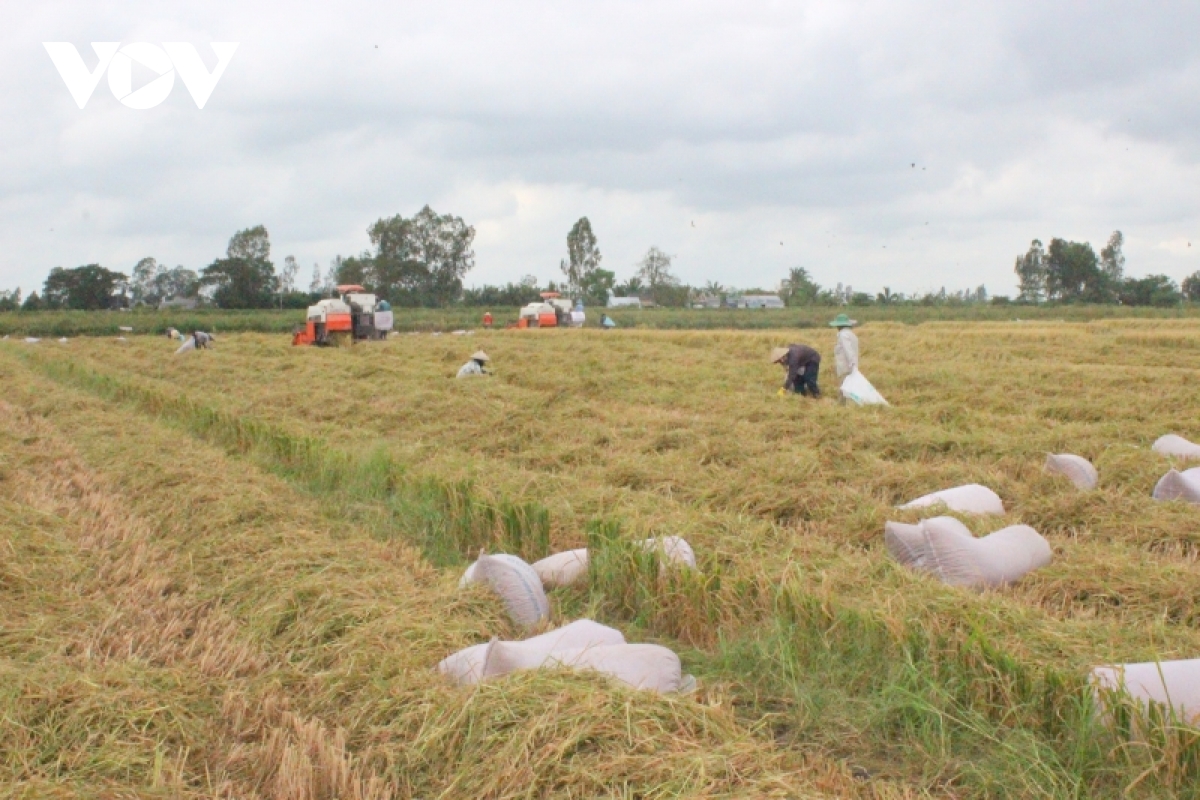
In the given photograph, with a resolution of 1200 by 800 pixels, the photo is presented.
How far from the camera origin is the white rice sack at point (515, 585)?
4.48m

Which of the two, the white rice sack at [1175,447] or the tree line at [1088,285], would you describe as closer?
the white rice sack at [1175,447]

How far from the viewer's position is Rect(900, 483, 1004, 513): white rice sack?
5833mm

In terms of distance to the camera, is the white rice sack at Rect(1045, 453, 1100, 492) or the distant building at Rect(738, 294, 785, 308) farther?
the distant building at Rect(738, 294, 785, 308)

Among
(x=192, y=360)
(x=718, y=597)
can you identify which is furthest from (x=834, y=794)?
(x=192, y=360)

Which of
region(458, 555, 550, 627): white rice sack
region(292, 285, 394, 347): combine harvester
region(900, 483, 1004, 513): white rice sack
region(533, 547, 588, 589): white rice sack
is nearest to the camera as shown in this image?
region(458, 555, 550, 627): white rice sack

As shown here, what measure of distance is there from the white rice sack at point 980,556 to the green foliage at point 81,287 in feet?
175

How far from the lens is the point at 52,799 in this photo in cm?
275

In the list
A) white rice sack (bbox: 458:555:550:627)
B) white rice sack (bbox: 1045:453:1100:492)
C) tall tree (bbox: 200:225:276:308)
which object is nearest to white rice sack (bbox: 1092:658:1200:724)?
white rice sack (bbox: 458:555:550:627)

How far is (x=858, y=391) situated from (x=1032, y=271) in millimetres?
57931

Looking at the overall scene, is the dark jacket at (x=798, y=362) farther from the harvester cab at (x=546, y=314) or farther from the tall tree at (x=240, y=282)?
the tall tree at (x=240, y=282)

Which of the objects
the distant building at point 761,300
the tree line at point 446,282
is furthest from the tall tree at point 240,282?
the distant building at point 761,300

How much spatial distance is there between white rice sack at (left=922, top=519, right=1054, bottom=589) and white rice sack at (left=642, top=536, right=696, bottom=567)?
1111mm

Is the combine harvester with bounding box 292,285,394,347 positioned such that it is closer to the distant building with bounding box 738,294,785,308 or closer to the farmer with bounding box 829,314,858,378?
the farmer with bounding box 829,314,858,378

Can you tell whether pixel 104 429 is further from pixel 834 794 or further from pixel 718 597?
pixel 834 794
